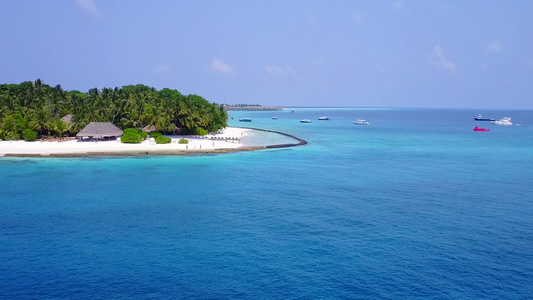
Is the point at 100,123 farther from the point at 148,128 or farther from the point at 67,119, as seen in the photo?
the point at 148,128

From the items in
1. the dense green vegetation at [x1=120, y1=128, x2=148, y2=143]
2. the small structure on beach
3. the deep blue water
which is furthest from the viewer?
the small structure on beach

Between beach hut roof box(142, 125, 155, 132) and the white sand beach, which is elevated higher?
beach hut roof box(142, 125, 155, 132)

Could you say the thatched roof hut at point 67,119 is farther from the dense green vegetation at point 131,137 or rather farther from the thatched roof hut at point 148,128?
the thatched roof hut at point 148,128

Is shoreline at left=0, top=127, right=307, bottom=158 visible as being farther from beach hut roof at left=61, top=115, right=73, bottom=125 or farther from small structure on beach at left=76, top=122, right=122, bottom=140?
beach hut roof at left=61, top=115, right=73, bottom=125

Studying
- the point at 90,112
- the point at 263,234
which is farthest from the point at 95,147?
the point at 263,234

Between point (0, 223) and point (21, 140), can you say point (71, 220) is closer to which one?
point (0, 223)

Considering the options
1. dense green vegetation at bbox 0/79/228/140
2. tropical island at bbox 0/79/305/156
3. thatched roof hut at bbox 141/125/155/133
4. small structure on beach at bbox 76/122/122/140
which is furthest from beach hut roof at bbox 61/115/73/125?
thatched roof hut at bbox 141/125/155/133
